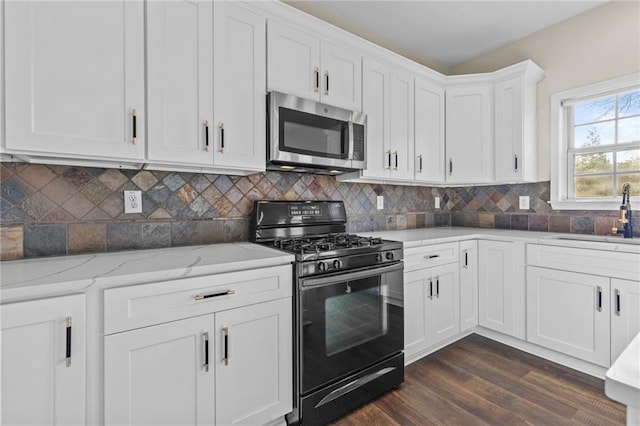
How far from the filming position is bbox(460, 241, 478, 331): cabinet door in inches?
102

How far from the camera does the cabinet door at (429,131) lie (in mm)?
2768

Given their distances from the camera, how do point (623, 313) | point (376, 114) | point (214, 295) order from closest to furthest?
1. point (214, 295)
2. point (623, 313)
3. point (376, 114)

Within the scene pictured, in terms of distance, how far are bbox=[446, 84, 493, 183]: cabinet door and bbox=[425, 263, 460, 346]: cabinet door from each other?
1004 mm

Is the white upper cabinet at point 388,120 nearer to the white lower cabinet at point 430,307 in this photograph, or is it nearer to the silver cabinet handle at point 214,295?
the white lower cabinet at point 430,307

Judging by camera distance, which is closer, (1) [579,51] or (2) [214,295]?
(2) [214,295]

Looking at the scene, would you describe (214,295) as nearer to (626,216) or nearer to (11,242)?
(11,242)

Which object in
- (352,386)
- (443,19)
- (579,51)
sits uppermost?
(443,19)

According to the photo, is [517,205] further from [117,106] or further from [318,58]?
[117,106]

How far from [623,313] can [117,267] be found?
292cm

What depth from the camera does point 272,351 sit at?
1.52m

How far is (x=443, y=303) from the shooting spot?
244 cm

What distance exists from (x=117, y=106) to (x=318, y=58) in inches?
50.2

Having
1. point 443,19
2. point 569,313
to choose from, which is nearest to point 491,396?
point 569,313

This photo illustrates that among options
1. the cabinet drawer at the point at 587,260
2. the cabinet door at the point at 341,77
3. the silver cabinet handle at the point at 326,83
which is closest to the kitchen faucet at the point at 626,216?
the cabinet drawer at the point at 587,260
